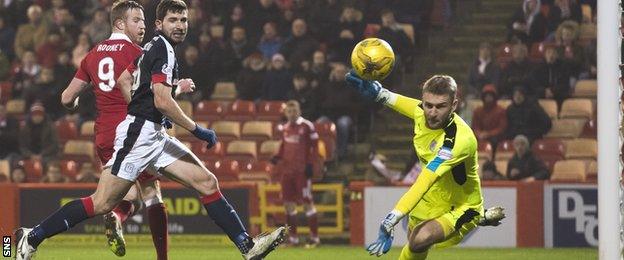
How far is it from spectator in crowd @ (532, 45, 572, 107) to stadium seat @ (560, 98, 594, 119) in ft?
0.67

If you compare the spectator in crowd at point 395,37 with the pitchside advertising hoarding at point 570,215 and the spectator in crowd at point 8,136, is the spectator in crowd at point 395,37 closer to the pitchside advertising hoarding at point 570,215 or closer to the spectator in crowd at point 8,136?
the pitchside advertising hoarding at point 570,215

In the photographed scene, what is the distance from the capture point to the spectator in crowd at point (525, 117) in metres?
18.0

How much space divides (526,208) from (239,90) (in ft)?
17.9

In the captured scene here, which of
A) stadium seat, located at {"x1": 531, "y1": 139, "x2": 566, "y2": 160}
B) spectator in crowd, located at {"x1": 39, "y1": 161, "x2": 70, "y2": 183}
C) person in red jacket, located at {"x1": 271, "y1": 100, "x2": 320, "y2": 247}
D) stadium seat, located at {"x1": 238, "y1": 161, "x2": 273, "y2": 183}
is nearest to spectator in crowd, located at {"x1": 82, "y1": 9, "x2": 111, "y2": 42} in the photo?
spectator in crowd, located at {"x1": 39, "y1": 161, "x2": 70, "y2": 183}

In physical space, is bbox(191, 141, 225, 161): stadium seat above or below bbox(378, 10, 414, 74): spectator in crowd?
below

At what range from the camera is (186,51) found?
2023 centimetres

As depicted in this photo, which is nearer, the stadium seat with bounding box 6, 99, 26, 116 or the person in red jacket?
the person in red jacket

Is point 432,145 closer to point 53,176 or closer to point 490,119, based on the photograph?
point 490,119

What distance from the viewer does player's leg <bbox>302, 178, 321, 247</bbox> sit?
16.9 meters

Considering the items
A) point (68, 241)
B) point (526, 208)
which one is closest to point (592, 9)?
point (526, 208)

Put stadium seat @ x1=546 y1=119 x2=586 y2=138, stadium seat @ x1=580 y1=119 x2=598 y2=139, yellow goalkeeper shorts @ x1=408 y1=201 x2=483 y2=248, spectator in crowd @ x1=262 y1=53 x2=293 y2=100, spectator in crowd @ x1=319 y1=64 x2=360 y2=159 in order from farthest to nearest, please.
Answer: spectator in crowd @ x1=262 y1=53 x2=293 y2=100 < spectator in crowd @ x1=319 y1=64 x2=360 y2=159 < stadium seat @ x1=546 y1=119 x2=586 y2=138 < stadium seat @ x1=580 y1=119 x2=598 y2=139 < yellow goalkeeper shorts @ x1=408 y1=201 x2=483 y2=248

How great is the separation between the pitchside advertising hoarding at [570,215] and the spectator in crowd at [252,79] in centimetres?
524

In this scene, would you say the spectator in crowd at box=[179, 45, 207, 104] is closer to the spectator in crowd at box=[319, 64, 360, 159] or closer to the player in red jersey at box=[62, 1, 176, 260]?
the spectator in crowd at box=[319, 64, 360, 159]

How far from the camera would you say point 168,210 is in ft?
55.2
